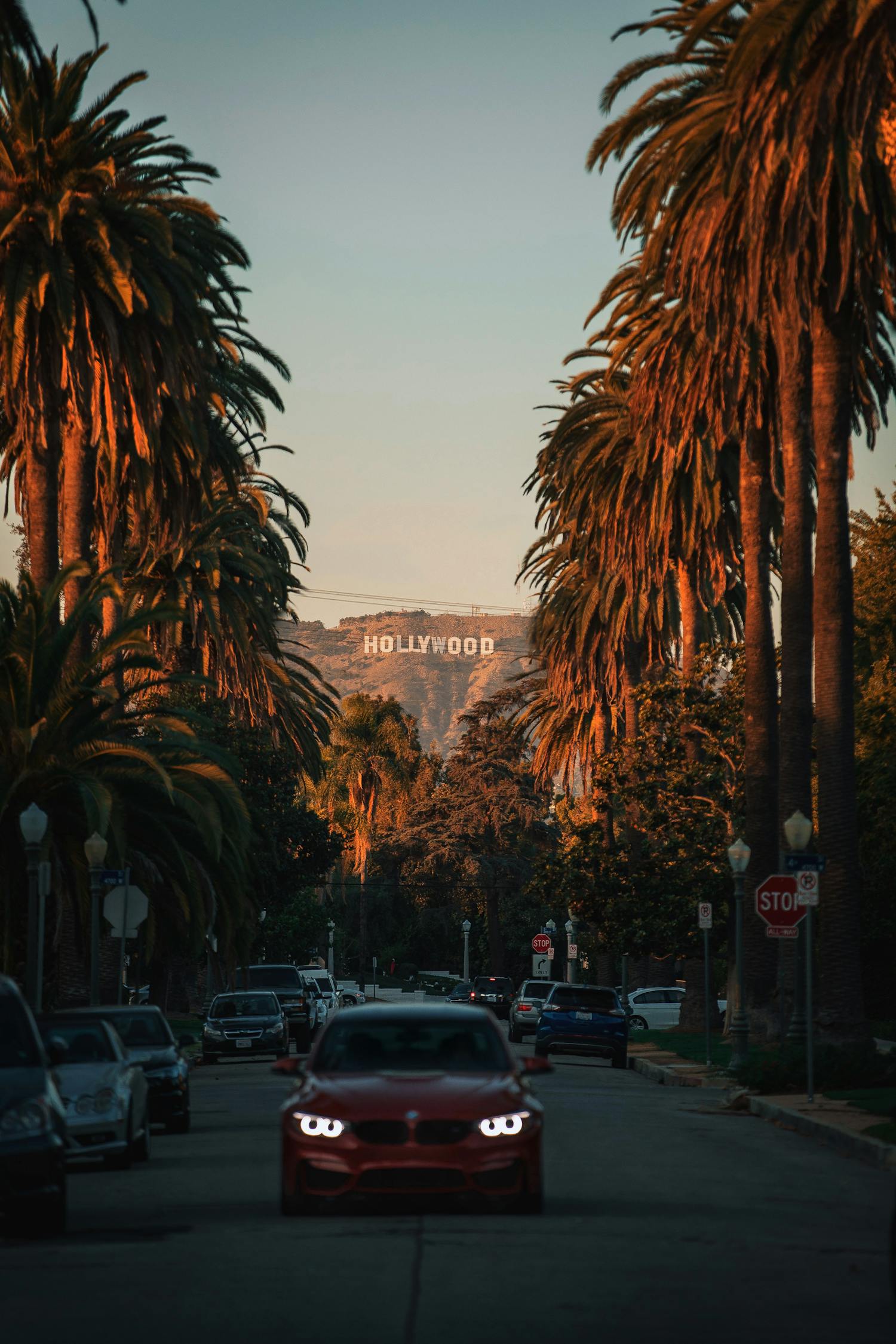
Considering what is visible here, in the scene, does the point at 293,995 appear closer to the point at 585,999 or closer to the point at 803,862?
the point at 585,999

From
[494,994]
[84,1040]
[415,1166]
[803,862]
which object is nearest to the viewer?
[415,1166]

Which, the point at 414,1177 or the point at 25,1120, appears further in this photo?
the point at 414,1177

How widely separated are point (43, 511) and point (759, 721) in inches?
556

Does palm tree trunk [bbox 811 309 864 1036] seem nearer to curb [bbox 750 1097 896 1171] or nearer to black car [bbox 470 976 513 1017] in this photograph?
curb [bbox 750 1097 896 1171]

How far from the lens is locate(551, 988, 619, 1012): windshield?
1620 inches

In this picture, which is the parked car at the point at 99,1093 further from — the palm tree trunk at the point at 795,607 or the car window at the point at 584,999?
the car window at the point at 584,999

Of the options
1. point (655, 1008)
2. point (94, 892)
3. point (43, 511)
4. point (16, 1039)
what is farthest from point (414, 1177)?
point (655, 1008)

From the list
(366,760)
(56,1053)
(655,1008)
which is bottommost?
(655,1008)

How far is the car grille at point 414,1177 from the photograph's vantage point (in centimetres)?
1280

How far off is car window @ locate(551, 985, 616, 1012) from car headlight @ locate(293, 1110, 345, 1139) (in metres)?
28.4

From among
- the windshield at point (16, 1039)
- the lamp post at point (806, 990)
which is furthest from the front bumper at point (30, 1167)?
the lamp post at point (806, 990)

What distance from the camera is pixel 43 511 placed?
3466 centimetres

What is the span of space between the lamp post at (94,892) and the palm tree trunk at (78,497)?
602 centimetres

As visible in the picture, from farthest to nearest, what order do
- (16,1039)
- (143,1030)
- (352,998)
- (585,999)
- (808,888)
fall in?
(352,998), (585,999), (808,888), (143,1030), (16,1039)
